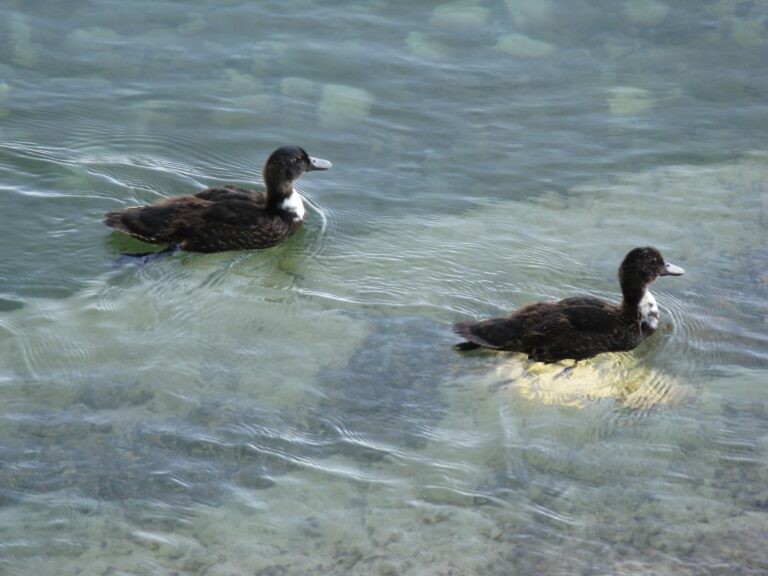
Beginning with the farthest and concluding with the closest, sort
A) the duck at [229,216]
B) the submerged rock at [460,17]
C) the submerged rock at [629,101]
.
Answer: the submerged rock at [460,17], the submerged rock at [629,101], the duck at [229,216]

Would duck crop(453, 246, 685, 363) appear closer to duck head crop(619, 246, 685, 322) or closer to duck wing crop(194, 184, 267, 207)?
duck head crop(619, 246, 685, 322)

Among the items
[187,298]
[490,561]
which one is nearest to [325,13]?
[187,298]

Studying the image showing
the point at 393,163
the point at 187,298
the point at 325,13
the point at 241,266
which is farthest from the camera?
the point at 325,13

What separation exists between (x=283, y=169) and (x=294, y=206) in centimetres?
29

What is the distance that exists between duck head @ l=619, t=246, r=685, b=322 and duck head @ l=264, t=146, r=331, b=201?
2559 millimetres

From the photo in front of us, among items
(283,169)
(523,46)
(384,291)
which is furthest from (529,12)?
(384,291)

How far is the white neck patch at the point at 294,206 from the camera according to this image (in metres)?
8.52

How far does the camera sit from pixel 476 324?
7160 mm

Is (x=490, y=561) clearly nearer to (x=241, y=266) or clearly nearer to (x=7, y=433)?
(x=7, y=433)

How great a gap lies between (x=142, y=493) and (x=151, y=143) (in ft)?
13.8

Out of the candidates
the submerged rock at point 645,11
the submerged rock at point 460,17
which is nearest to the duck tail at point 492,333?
the submerged rock at point 460,17

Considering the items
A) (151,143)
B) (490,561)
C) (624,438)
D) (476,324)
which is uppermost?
(151,143)

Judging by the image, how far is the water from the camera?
5.88m

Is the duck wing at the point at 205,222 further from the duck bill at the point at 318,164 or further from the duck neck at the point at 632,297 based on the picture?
the duck neck at the point at 632,297
